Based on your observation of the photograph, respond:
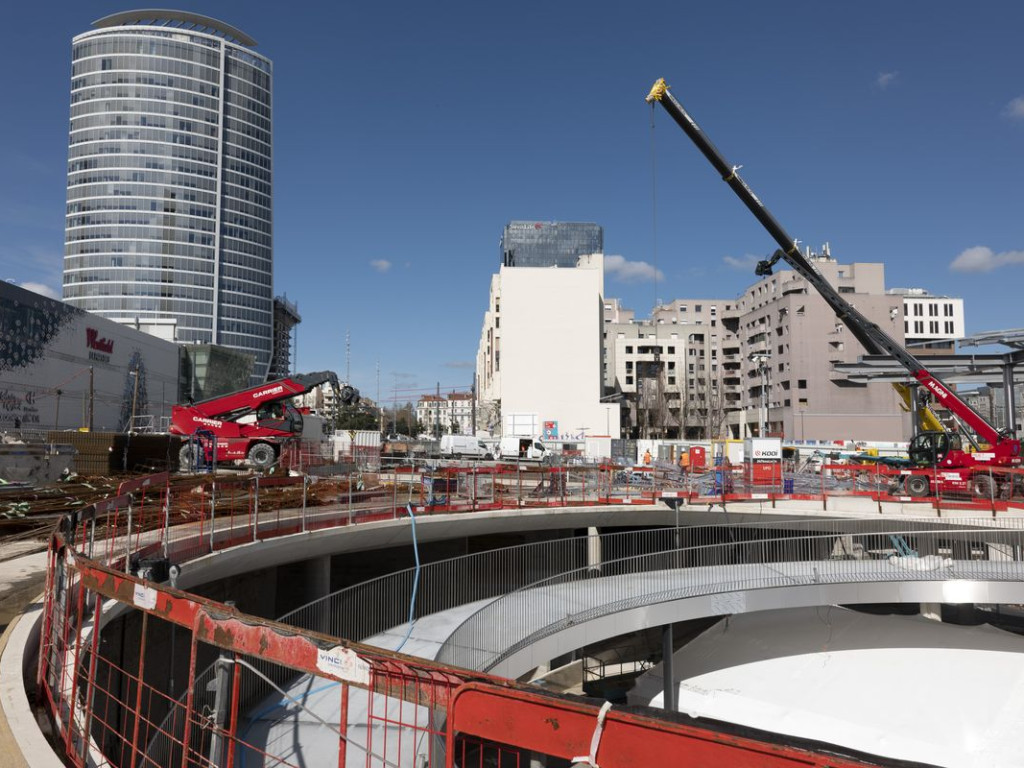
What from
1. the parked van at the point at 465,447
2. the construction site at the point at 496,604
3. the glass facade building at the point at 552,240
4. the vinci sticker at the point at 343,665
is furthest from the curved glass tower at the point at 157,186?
the vinci sticker at the point at 343,665

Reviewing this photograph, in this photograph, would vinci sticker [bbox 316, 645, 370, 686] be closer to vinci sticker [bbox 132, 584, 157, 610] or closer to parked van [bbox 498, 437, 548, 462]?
vinci sticker [bbox 132, 584, 157, 610]

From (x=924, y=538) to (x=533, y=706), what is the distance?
2105 centimetres

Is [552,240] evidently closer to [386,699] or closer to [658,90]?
[658,90]

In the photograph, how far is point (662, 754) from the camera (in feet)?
6.81

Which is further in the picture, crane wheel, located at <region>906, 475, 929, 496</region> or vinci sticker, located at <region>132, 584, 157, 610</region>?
crane wheel, located at <region>906, 475, 929, 496</region>

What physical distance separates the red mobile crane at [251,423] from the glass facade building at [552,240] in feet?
569

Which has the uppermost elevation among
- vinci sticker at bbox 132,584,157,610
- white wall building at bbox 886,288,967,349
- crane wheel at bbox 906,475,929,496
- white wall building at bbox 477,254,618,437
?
white wall building at bbox 886,288,967,349

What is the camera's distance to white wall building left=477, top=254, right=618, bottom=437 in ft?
214

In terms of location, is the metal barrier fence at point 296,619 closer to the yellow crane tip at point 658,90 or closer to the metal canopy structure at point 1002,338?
the metal canopy structure at point 1002,338

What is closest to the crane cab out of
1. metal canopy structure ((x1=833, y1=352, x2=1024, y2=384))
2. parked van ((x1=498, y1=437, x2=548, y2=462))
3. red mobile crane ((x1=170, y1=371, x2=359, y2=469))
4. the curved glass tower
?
metal canopy structure ((x1=833, y1=352, x2=1024, y2=384))

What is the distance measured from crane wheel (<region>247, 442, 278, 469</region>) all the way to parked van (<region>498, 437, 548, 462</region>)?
23.1 meters

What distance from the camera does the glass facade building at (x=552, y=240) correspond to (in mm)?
193750

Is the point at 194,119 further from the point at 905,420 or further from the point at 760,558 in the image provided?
the point at 760,558

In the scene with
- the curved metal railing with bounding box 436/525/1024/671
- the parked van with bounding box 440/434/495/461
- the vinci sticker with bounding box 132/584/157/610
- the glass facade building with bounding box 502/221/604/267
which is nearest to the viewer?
the vinci sticker with bounding box 132/584/157/610
